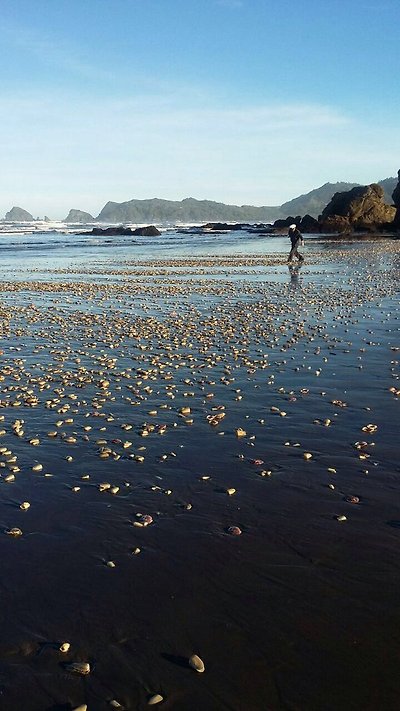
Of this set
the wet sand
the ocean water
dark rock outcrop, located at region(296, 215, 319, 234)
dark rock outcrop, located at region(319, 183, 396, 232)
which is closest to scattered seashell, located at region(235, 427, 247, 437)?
the wet sand

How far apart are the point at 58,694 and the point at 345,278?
35.6 m

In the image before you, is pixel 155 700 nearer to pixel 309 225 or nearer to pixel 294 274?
pixel 294 274

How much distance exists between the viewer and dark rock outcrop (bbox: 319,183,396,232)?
118 metres

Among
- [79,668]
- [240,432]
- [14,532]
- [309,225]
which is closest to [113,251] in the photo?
[309,225]

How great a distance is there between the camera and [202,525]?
8.05 meters

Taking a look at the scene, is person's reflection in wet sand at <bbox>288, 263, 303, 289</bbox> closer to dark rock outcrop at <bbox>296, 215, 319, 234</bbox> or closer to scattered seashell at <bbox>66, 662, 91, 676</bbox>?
scattered seashell at <bbox>66, 662, 91, 676</bbox>

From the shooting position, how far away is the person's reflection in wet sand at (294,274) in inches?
1390

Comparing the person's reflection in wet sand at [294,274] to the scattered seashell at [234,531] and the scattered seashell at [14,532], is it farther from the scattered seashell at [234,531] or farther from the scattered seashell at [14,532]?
the scattered seashell at [14,532]

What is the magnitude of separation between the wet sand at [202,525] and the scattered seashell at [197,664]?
0.10m

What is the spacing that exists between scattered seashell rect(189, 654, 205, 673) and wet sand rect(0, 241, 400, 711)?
0.32ft

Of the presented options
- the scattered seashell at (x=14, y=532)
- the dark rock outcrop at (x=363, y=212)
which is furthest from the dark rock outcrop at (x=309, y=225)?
the scattered seashell at (x=14, y=532)

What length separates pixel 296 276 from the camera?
40469mm

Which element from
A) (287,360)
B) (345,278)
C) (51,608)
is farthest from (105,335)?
(345,278)

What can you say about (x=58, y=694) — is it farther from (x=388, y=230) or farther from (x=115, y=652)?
(x=388, y=230)
